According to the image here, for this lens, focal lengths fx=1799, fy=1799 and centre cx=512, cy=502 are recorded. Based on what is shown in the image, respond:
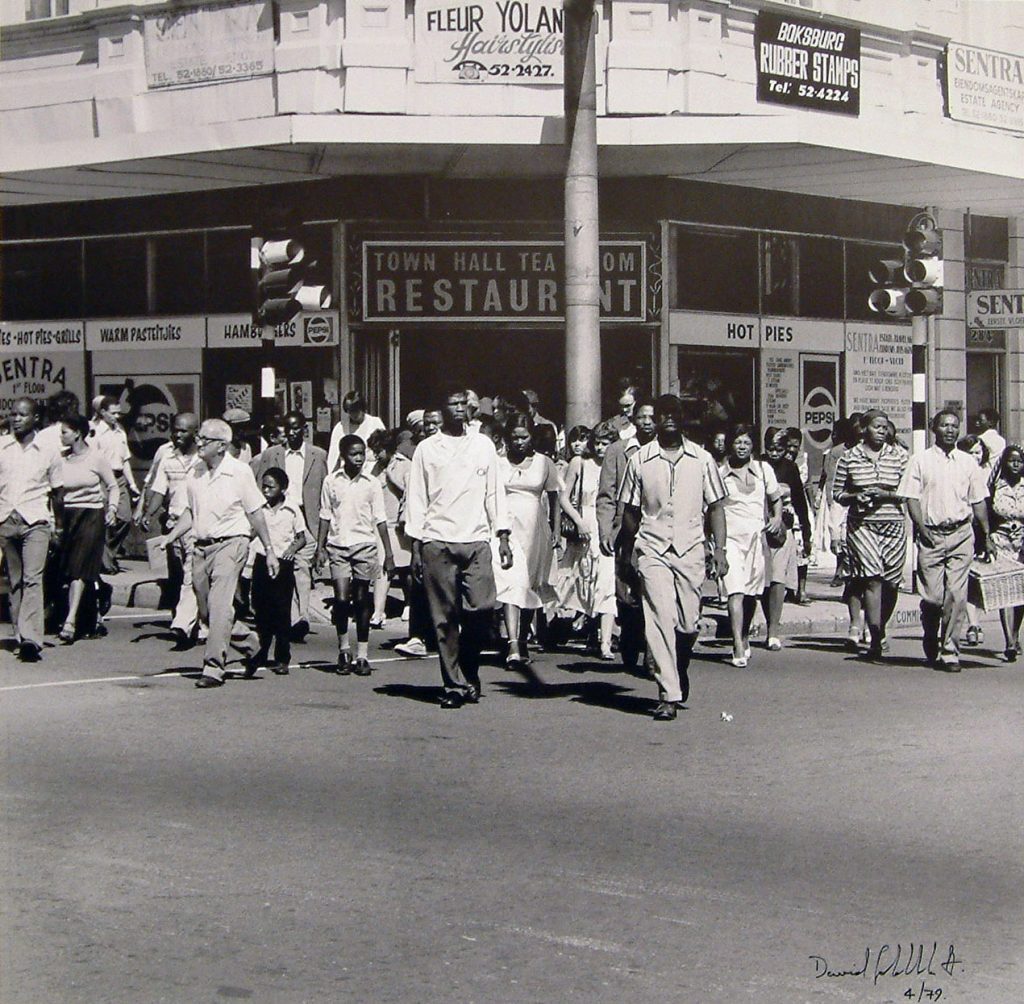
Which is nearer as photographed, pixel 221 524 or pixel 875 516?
pixel 221 524

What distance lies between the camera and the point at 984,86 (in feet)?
79.2

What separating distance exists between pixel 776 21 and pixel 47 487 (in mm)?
11782

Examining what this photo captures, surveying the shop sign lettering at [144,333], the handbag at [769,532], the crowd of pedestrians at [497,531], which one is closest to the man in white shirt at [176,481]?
the crowd of pedestrians at [497,531]

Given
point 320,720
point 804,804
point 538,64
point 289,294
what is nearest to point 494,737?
point 320,720

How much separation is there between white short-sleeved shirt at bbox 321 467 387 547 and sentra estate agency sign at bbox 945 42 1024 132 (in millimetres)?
13949

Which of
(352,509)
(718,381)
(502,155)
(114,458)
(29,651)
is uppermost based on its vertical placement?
(502,155)

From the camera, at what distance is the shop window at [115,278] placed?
22.2 m

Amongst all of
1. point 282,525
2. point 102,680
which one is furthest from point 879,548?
point 102,680

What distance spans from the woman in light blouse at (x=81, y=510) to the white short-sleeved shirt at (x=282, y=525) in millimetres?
2000

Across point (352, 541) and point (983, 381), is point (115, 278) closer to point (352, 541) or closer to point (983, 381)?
point (352, 541)

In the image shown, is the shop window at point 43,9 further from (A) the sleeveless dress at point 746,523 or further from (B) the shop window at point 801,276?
(A) the sleeveless dress at point 746,523

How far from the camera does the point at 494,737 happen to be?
31.3ft

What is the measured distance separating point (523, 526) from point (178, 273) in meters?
10.3

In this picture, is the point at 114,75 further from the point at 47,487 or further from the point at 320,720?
the point at 320,720
